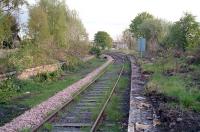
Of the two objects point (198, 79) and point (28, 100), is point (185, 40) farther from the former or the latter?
point (28, 100)

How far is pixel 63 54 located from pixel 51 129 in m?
34.2

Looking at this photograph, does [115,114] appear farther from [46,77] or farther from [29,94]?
[46,77]

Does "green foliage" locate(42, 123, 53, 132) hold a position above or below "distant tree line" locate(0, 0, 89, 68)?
below

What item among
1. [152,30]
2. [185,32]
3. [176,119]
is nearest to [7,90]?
[176,119]

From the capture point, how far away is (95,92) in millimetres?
22234

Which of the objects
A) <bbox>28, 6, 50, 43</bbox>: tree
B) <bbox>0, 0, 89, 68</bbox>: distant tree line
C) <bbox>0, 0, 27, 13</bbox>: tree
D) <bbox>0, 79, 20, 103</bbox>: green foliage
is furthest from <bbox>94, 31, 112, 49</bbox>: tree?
<bbox>0, 79, 20, 103</bbox>: green foliage

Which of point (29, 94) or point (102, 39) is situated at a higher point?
point (102, 39)

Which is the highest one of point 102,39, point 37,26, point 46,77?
point 37,26

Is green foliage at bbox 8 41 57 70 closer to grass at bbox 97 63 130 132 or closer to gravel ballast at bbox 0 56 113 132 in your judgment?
gravel ballast at bbox 0 56 113 132

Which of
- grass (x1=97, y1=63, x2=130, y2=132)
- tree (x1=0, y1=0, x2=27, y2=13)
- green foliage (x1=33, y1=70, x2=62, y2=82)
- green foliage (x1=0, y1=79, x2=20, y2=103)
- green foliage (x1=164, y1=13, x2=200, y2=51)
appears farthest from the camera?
green foliage (x1=164, y1=13, x2=200, y2=51)

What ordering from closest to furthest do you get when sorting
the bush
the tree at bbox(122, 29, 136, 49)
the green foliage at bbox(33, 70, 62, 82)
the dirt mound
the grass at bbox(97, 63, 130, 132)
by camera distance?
the dirt mound < the grass at bbox(97, 63, 130, 132) < the green foliage at bbox(33, 70, 62, 82) < the bush < the tree at bbox(122, 29, 136, 49)

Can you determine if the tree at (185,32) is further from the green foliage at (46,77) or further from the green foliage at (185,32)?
the green foliage at (46,77)

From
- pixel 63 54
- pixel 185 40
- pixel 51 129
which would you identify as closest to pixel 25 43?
pixel 63 54

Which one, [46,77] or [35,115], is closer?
[35,115]
